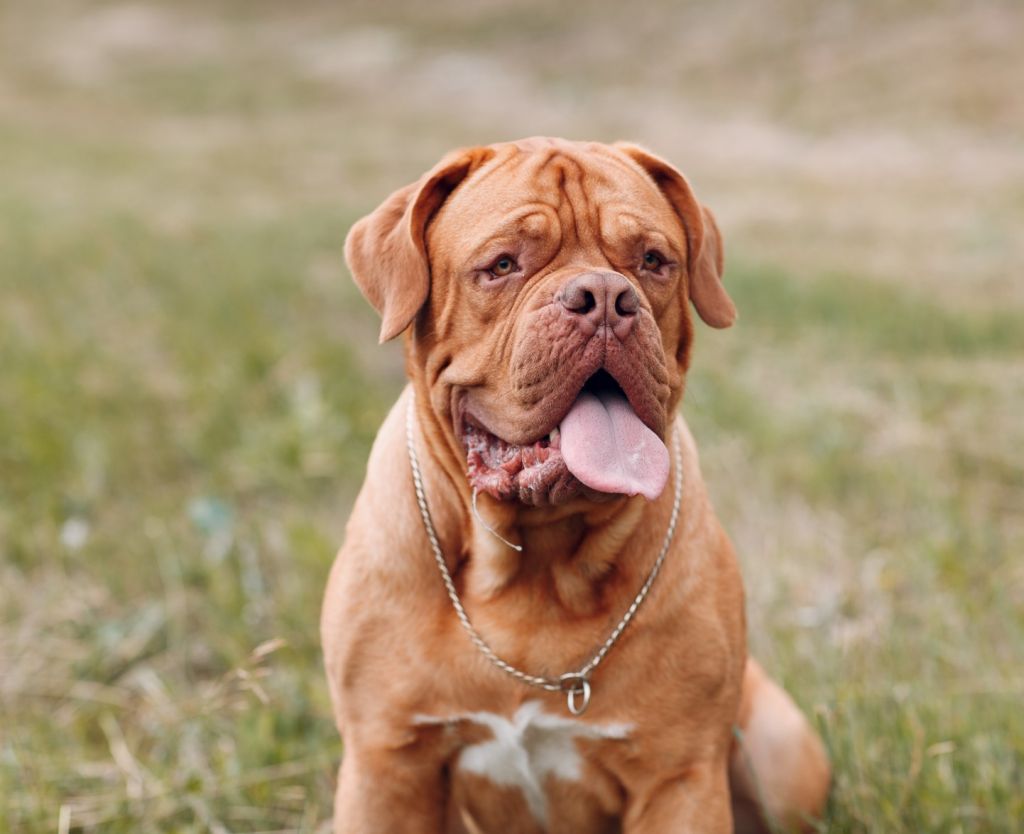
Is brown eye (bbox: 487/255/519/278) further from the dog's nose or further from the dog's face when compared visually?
the dog's nose

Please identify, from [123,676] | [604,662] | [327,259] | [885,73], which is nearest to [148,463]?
[123,676]

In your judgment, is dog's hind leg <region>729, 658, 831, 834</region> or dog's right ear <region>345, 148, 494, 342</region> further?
dog's hind leg <region>729, 658, 831, 834</region>

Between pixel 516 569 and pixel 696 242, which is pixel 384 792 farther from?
pixel 696 242

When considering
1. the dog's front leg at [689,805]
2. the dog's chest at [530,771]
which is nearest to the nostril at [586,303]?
the dog's chest at [530,771]

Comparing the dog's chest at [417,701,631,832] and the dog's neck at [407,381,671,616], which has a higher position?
the dog's neck at [407,381,671,616]

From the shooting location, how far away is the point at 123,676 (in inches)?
157

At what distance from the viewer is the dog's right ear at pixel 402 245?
2.63 m

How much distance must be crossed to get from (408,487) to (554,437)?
18.1 inches

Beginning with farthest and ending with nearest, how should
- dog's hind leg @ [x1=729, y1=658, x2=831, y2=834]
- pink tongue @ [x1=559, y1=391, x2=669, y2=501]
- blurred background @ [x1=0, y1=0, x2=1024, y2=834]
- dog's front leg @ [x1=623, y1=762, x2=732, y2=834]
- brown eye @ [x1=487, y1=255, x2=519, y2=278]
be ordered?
blurred background @ [x1=0, y1=0, x2=1024, y2=834]
dog's hind leg @ [x1=729, y1=658, x2=831, y2=834]
dog's front leg @ [x1=623, y1=762, x2=732, y2=834]
brown eye @ [x1=487, y1=255, x2=519, y2=278]
pink tongue @ [x1=559, y1=391, x2=669, y2=501]

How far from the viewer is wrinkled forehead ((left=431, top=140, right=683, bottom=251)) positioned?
2.61 metres

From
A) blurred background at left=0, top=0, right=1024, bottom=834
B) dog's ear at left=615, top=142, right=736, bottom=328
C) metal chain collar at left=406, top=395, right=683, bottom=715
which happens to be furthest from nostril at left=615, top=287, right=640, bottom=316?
blurred background at left=0, top=0, right=1024, bottom=834

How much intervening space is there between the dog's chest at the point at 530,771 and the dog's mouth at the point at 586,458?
0.50 metres

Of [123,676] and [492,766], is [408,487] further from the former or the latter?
[123,676]

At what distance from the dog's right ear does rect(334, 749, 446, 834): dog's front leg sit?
0.94 metres
